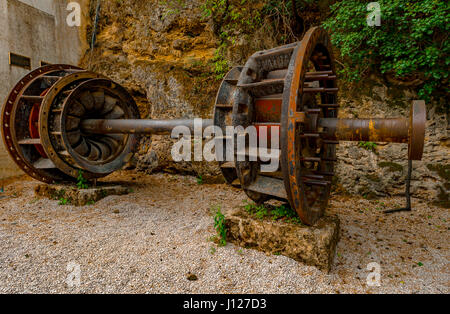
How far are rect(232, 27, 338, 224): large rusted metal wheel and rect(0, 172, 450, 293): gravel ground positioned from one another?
57 centimetres

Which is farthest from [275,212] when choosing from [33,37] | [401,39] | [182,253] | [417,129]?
[33,37]

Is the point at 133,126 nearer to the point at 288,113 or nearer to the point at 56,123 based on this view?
the point at 56,123

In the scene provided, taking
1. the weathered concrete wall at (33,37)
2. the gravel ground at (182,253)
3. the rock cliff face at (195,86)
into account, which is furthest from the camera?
the weathered concrete wall at (33,37)

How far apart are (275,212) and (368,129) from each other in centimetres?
117

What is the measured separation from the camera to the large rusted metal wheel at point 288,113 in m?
1.96

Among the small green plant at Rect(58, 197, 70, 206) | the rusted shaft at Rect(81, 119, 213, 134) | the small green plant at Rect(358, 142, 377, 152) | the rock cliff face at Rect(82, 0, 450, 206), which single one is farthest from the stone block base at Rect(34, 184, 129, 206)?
the small green plant at Rect(358, 142, 377, 152)

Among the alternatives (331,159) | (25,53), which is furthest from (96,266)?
(25,53)

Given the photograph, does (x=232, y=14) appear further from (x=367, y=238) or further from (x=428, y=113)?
(x=367, y=238)

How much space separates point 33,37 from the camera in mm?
5719

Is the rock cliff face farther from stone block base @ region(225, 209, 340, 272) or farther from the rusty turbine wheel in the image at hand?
stone block base @ region(225, 209, 340, 272)

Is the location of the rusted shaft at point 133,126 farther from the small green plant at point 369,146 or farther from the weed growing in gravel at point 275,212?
the small green plant at point 369,146

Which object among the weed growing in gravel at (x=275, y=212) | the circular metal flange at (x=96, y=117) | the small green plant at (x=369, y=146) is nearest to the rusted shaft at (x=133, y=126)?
the circular metal flange at (x=96, y=117)

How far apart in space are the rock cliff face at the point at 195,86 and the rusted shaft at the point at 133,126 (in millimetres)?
1682

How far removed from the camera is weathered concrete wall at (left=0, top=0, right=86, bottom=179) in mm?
5176
